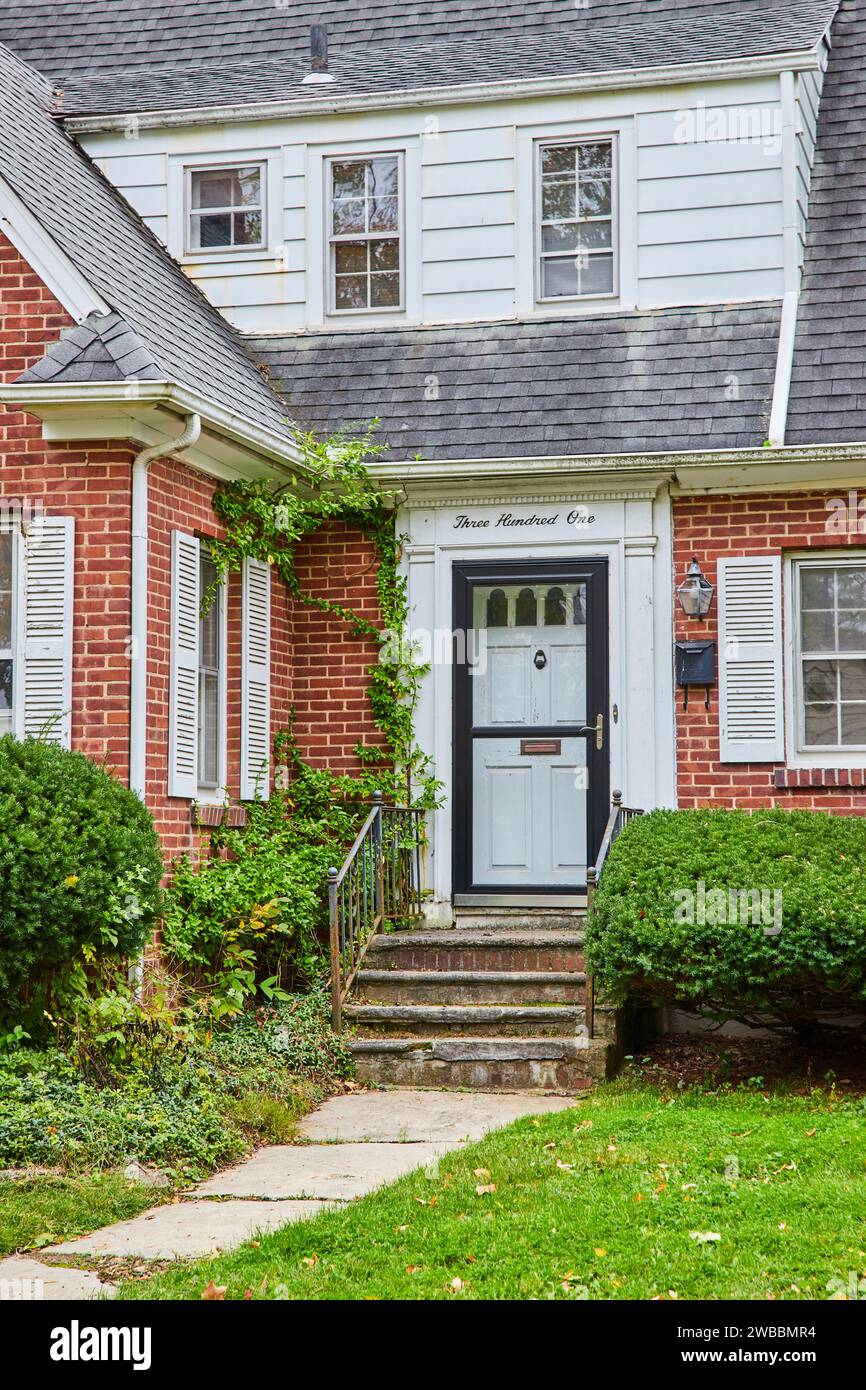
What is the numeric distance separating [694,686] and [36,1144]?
17.6 ft

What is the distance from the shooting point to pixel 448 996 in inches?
372

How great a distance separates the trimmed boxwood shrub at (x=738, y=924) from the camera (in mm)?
7820

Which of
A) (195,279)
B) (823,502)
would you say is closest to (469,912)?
(823,502)

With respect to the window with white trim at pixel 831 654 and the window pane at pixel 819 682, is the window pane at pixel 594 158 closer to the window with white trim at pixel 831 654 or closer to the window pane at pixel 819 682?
the window with white trim at pixel 831 654

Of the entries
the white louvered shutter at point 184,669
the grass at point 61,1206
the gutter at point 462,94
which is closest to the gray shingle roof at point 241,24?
the gutter at point 462,94

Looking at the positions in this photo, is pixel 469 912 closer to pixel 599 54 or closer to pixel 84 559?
pixel 84 559

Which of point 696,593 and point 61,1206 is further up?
point 696,593

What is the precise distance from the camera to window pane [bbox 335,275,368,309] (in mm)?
11820

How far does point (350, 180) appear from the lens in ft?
38.9

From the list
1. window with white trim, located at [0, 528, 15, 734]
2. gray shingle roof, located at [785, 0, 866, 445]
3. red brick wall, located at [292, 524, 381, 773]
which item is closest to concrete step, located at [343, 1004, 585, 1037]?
red brick wall, located at [292, 524, 381, 773]

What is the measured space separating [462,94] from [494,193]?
2.37 ft

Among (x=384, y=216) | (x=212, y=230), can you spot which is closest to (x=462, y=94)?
(x=384, y=216)

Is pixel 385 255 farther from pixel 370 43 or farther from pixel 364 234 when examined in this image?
pixel 370 43

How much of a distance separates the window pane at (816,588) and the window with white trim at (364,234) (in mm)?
3627
